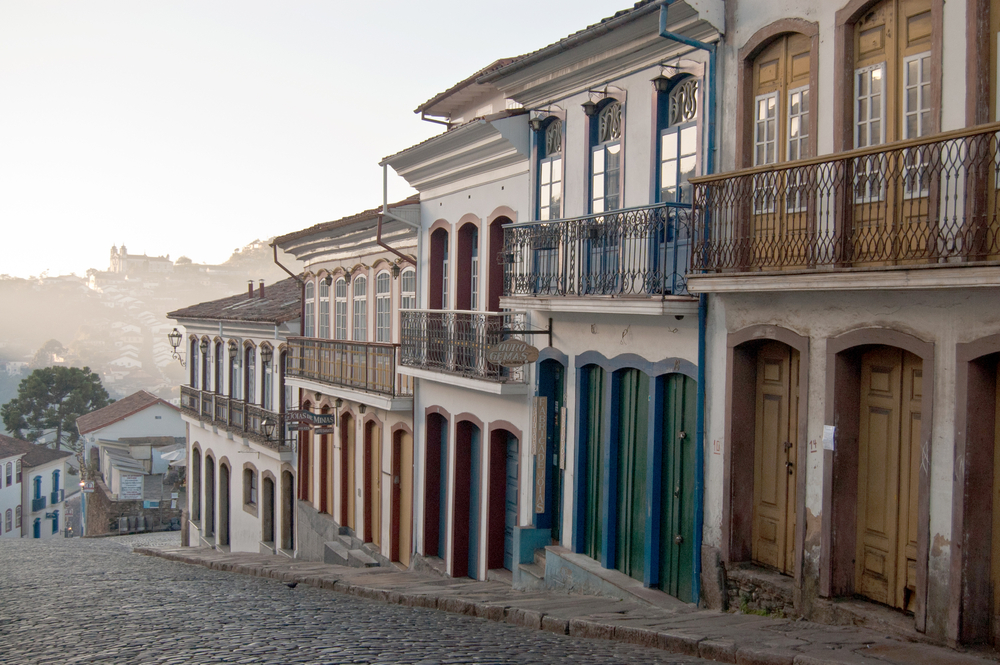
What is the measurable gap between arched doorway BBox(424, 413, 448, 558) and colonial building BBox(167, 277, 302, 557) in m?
6.28

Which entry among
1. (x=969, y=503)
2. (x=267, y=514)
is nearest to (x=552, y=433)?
(x=969, y=503)

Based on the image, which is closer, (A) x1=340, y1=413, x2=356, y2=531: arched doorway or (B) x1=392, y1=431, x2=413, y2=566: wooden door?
(B) x1=392, y1=431, x2=413, y2=566: wooden door

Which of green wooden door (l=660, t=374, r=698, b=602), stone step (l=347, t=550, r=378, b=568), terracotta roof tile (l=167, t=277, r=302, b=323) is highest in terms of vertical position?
terracotta roof tile (l=167, t=277, r=302, b=323)

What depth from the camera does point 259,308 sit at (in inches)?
1078

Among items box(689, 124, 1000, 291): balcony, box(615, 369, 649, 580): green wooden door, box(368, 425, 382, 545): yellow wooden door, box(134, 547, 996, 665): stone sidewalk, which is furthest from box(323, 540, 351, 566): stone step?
box(689, 124, 1000, 291): balcony

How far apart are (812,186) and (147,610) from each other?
927 cm

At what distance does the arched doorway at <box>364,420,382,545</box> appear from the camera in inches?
760

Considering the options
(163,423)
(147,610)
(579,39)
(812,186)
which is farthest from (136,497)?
(812,186)

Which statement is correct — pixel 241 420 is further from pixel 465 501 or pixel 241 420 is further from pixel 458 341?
pixel 458 341

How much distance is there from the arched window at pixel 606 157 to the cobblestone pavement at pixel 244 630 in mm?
5084

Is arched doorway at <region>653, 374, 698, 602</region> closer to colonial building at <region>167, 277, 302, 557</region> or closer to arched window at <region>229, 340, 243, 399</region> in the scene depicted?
colonial building at <region>167, 277, 302, 557</region>

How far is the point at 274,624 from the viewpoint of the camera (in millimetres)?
10492

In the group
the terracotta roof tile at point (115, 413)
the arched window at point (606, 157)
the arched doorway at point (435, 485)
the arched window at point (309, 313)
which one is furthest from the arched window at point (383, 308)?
the terracotta roof tile at point (115, 413)

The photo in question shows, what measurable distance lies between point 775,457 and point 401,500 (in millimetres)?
10369
